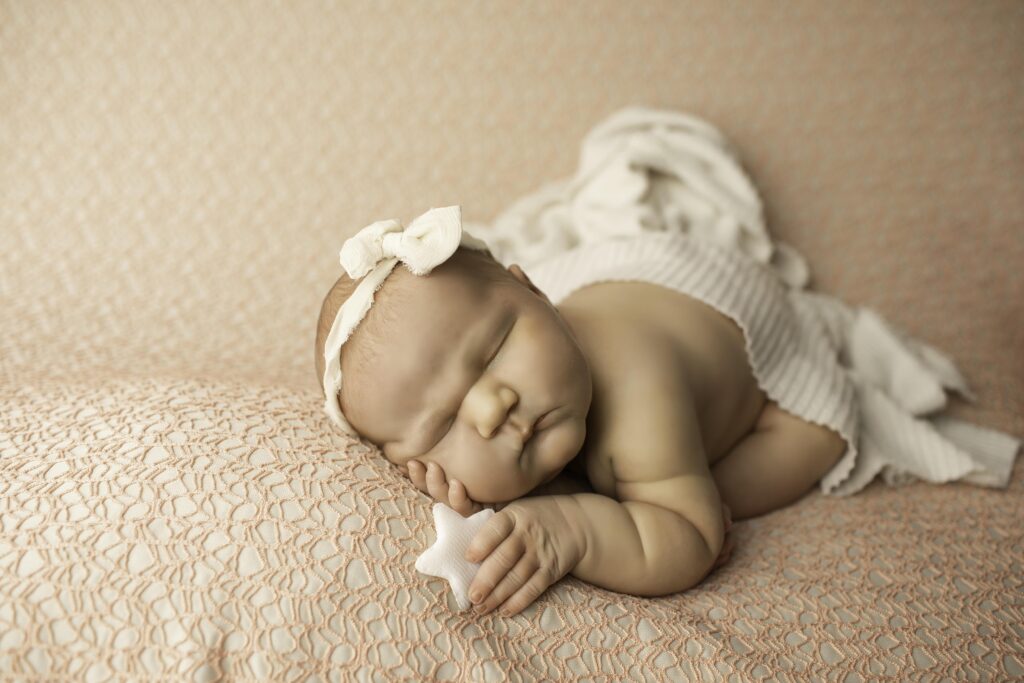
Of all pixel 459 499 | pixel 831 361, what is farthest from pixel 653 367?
pixel 831 361

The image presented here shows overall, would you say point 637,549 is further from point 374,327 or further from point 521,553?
point 374,327

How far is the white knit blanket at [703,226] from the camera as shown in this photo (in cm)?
171

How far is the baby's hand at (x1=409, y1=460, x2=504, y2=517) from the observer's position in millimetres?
1069

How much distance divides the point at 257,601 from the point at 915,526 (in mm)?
1069

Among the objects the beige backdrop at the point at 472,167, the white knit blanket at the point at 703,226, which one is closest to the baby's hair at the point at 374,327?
the beige backdrop at the point at 472,167

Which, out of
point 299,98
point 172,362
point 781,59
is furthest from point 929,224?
point 172,362

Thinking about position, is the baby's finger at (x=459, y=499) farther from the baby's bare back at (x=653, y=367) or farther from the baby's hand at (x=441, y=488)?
the baby's bare back at (x=653, y=367)

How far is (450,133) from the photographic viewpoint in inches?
79.4

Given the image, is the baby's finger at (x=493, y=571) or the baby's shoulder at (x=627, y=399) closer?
the baby's finger at (x=493, y=571)

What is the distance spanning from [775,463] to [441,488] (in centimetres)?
71

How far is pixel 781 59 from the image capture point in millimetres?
2031

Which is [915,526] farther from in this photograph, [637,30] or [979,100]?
[637,30]

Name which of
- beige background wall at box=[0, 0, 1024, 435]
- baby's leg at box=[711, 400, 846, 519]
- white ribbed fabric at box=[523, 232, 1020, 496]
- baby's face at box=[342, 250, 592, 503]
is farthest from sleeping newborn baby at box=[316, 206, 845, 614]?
beige background wall at box=[0, 0, 1024, 435]

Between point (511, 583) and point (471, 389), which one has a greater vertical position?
point (471, 389)
